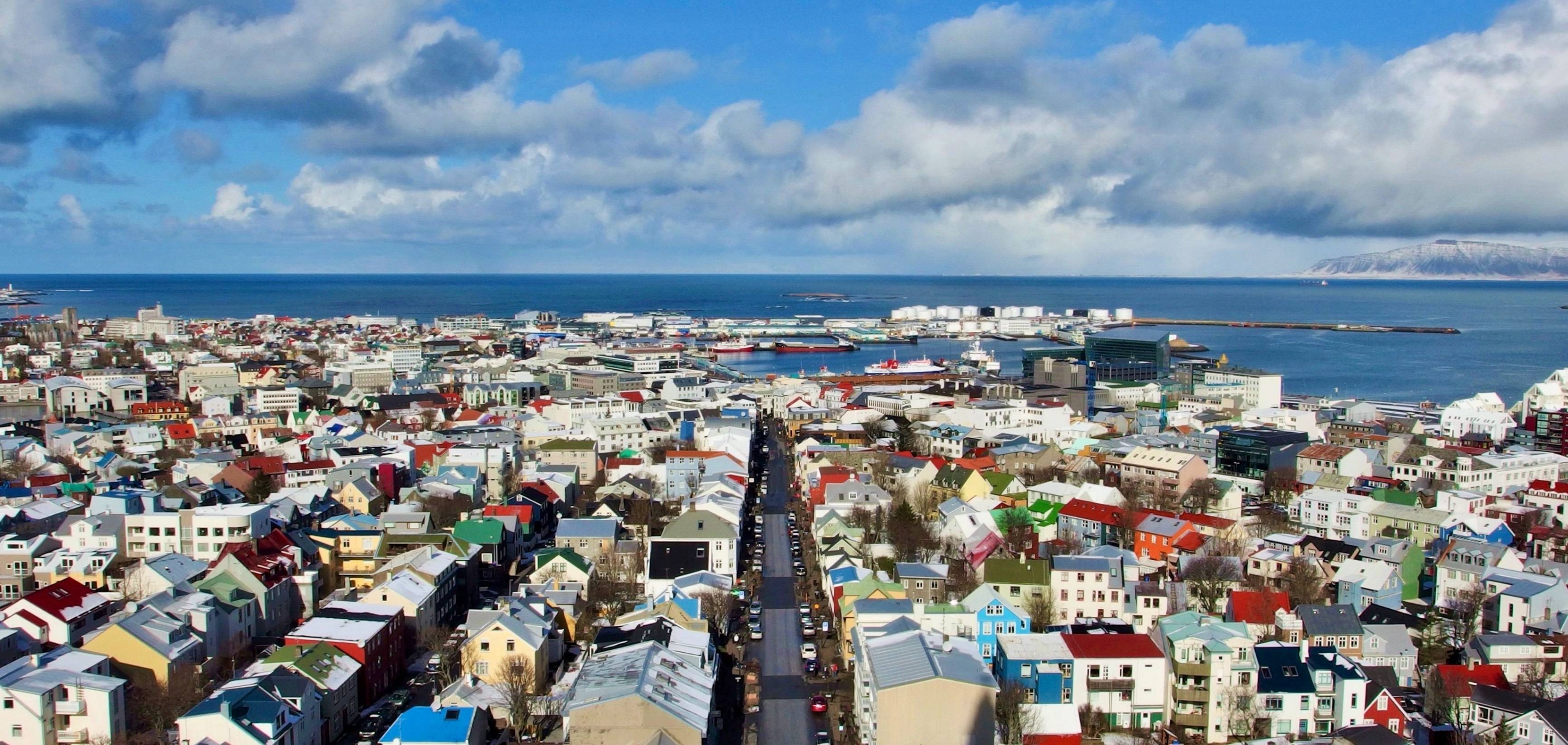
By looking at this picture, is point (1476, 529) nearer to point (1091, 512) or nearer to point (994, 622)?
point (1091, 512)

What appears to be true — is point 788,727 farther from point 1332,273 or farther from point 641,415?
point 1332,273

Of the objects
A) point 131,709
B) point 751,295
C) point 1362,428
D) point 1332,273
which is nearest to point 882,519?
point 131,709

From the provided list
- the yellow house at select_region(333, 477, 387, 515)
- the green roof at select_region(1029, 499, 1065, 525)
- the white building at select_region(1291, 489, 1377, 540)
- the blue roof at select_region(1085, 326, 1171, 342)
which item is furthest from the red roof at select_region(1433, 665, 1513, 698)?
the blue roof at select_region(1085, 326, 1171, 342)

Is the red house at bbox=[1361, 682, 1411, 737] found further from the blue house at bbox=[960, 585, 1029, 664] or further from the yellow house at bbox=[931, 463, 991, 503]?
the yellow house at bbox=[931, 463, 991, 503]

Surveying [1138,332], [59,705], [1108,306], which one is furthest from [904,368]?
[1108,306]

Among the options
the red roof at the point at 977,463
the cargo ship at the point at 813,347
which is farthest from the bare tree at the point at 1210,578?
the cargo ship at the point at 813,347

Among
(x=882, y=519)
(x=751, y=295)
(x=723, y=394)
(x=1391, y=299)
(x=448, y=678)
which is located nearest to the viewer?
(x=448, y=678)
